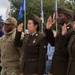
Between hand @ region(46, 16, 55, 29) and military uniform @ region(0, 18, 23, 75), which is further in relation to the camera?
military uniform @ region(0, 18, 23, 75)

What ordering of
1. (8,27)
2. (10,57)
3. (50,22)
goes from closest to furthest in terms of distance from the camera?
(50,22)
(10,57)
(8,27)

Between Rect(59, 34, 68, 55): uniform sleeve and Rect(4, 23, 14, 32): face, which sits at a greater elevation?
Rect(4, 23, 14, 32): face

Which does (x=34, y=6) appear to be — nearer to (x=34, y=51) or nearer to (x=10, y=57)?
(x=10, y=57)

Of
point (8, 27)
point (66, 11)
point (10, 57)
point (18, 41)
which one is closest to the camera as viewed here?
point (66, 11)

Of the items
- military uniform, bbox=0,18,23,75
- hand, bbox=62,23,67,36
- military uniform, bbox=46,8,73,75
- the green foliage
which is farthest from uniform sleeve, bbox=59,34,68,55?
the green foliage

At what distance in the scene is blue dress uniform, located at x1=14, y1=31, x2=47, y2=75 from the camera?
7.61 m

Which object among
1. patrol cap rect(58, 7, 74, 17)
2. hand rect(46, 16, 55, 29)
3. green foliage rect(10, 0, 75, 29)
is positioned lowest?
hand rect(46, 16, 55, 29)

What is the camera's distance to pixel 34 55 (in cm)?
771

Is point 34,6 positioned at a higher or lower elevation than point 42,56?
higher

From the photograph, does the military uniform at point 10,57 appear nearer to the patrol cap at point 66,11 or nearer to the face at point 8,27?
the face at point 8,27

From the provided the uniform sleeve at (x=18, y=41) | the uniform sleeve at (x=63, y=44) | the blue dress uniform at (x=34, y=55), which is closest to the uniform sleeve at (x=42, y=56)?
the blue dress uniform at (x=34, y=55)

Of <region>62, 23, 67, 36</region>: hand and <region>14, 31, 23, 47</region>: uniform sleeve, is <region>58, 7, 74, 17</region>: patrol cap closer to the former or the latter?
<region>62, 23, 67, 36</region>: hand

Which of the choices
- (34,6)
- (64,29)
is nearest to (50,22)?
(64,29)

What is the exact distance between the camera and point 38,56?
7695 millimetres
